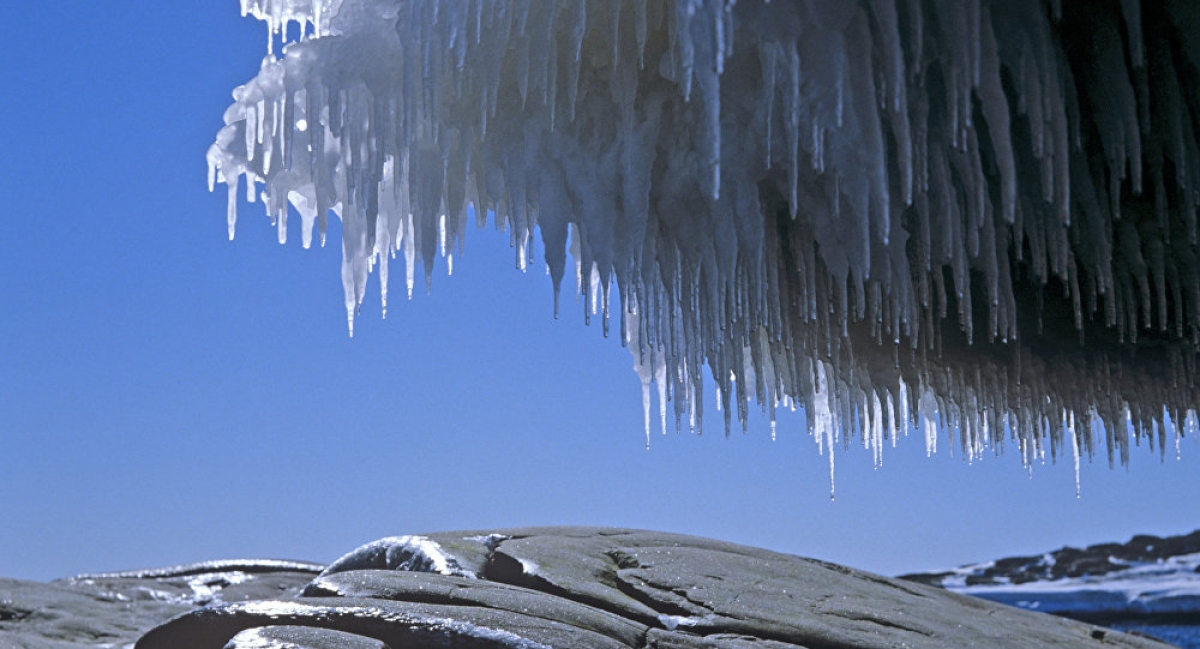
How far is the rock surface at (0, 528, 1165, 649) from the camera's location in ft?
15.5

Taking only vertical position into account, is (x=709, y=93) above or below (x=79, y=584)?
above

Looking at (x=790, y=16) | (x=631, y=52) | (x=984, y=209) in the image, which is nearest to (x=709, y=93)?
(x=790, y=16)

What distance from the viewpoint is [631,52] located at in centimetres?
400

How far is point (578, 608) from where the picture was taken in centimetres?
525

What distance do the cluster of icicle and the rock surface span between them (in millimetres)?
1150

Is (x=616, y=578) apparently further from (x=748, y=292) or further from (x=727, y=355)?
(x=748, y=292)

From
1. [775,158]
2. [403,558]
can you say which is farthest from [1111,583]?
[775,158]

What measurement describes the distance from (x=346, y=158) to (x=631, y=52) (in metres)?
1.60

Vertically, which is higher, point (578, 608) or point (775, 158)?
point (775, 158)

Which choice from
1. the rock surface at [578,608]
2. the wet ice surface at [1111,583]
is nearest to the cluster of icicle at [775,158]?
the rock surface at [578,608]

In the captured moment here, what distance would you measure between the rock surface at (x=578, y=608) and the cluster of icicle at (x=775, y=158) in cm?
115

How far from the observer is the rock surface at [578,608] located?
15.5ft

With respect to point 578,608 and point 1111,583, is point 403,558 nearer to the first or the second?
point 578,608

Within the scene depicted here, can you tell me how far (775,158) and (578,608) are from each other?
2565 mm
